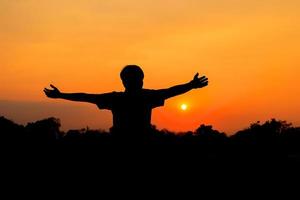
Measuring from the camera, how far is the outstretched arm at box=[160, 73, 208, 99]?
6761 millimetres

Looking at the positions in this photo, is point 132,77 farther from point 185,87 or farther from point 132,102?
point 185,87

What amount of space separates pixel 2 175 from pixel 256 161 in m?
5.03

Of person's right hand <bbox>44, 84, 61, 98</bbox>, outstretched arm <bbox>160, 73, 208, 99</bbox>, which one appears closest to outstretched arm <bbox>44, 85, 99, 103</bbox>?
person's right hand <bbox>44, 84, 61, 98</bbox>

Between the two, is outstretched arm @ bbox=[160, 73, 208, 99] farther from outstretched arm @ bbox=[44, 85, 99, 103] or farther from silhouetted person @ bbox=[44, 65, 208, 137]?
outstretched arm @ bbox=[44, 85, 99, 103]

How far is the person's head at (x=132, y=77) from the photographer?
21.5ft

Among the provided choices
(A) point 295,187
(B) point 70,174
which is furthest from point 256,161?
(B) point 70,174

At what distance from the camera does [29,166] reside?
11141mm

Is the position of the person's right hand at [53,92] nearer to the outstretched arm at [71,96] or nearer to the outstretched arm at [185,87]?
the outstretched arm at [71,96]

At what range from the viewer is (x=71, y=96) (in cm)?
694

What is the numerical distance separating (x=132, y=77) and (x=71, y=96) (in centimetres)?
90

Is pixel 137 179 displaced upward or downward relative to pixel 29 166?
downward

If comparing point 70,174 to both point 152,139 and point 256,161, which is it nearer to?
point 152,139

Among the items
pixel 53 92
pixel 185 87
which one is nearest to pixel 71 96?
→ pixel 53 92

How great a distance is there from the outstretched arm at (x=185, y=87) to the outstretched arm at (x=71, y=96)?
864 millimetres
